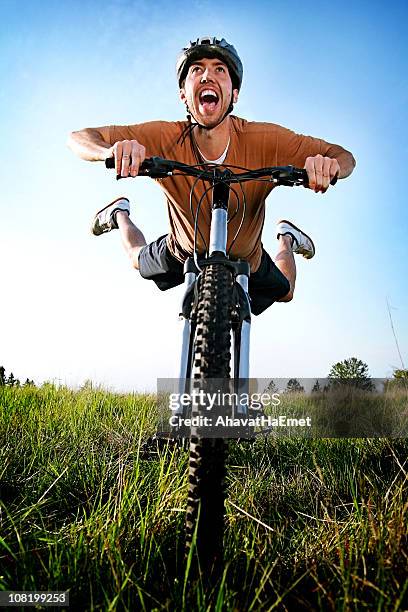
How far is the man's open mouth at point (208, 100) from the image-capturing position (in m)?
3.27

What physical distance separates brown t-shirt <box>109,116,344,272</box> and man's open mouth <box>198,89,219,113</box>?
30 cm

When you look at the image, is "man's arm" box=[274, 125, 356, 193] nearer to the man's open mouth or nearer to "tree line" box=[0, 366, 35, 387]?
the man's open mouth

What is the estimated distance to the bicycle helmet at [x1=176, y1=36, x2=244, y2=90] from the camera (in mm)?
3221

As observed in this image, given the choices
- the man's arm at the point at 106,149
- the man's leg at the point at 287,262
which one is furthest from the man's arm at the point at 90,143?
the man's leg at the point at 287,262

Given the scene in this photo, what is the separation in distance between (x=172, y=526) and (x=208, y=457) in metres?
0.39

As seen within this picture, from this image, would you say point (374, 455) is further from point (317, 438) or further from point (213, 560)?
point (213, 560)

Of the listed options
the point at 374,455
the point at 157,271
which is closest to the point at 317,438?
the point at 374,455

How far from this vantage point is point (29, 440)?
10.3 feet

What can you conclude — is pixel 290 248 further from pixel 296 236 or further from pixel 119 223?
pixel 119 223

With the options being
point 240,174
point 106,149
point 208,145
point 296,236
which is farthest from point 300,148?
point 296,236

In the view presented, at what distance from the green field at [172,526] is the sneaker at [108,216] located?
2.03m

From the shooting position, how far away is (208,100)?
3.29 m

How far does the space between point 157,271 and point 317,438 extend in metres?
2.04

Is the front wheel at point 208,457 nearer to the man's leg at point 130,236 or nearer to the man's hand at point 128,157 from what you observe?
the man's hand at point 128,157
